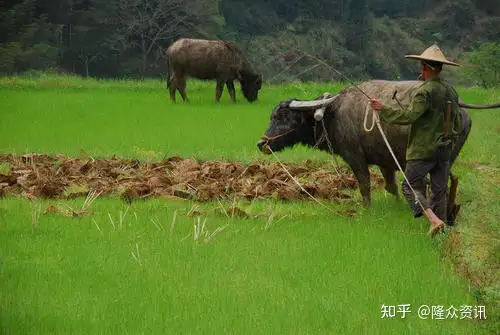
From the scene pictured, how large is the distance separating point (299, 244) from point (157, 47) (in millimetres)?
30912

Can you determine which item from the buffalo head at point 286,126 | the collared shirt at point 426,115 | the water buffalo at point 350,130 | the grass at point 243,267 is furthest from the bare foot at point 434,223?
the buffalo head at point 286,126

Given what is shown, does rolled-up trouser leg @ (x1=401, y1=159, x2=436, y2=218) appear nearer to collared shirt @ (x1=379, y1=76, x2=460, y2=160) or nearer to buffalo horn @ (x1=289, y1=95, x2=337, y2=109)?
collared shirt @ (x1=379, y1=76, x2=460, y2=160)

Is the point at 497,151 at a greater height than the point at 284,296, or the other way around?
the point at 284,296

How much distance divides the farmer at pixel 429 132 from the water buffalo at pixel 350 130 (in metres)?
0.56

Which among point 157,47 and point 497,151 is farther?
point 157,47

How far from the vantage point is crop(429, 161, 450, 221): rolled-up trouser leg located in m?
7.02

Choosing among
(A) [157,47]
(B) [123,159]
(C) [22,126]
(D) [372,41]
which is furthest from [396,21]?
(B) [123,159]

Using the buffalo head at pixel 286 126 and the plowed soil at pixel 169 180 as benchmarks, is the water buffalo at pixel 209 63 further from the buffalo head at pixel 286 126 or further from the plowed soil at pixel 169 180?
the buffalo head at pixel 286 126

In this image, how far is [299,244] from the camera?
6.79 metres

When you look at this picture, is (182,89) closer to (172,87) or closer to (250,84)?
(172,87)

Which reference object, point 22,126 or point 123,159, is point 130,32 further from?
point 123,159

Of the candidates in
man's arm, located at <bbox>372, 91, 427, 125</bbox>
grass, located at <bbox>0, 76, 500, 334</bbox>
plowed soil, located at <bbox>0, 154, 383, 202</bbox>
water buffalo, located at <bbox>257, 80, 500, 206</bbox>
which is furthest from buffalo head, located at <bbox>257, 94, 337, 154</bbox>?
man's arm, located at <bbox>372, 91, 427, 125</bbox>

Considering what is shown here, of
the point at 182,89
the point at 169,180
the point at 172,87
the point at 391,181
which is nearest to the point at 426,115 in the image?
the point at 391,181

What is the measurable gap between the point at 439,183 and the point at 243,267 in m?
1.90
